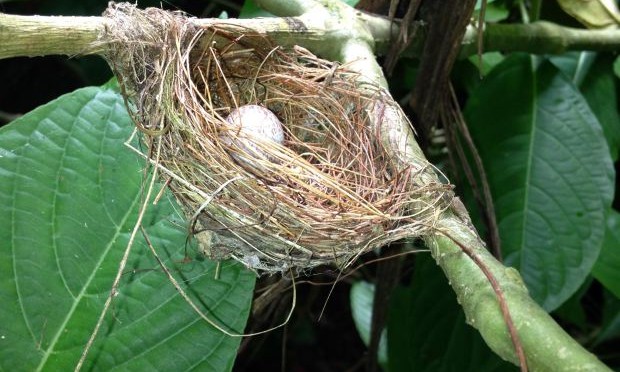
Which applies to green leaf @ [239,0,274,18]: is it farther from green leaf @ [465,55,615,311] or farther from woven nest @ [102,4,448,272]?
green leaf @ [465,55,615,311]

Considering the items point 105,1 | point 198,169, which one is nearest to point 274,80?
point 198,169

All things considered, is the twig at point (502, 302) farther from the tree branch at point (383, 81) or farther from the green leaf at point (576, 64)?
the green leaf at point (576, 64)

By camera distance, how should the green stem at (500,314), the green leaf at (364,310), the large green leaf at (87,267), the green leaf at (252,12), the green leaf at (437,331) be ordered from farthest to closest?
1. the green leaf at (364,310)
2. the green leaf at (437,331)
3. the green leaf at (252,12)
4. the large green leaf at (87,267)
5. the green stem at (500,314)

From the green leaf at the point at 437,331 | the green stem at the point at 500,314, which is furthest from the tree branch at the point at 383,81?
the green leaf at the point at 437,331

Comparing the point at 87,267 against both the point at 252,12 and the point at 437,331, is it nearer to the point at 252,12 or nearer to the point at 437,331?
the point at 252,12

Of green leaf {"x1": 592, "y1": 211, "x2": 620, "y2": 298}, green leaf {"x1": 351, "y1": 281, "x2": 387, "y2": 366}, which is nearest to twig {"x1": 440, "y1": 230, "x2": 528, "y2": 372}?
green leaf {"x1": 592, "y1": 211, "x2": 620, "y2": 298}

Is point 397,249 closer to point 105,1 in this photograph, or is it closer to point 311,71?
point 311,71
